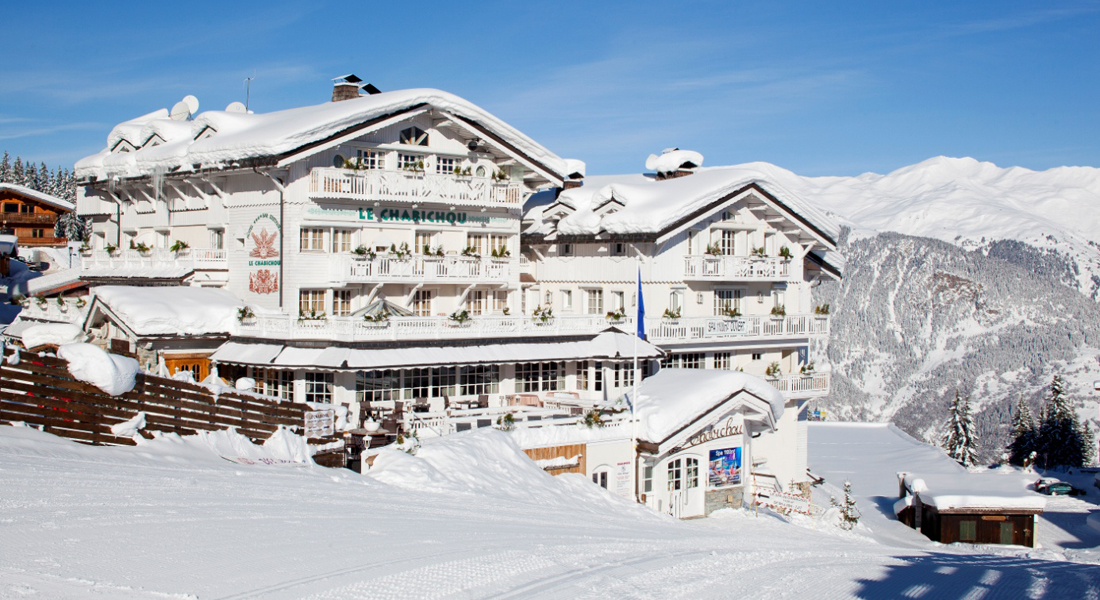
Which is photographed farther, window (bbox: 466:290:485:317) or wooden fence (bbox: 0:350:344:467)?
window (bbox: 466:290:485:317)

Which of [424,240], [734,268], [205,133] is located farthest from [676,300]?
[205,133]

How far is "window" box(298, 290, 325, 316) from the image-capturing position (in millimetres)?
37000

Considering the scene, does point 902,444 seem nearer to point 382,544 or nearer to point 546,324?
point 546,324

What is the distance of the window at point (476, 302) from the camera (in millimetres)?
41719

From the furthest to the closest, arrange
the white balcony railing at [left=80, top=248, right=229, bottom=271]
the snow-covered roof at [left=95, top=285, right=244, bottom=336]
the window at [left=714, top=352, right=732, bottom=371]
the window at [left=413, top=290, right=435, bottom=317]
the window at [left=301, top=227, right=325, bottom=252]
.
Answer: the window at [left=714, top=352, right=732, bottom=371] < the window at [left=413, top=290, right=435, bottom=317] < the white balcony railing at [left=80, top=248, right=229, bottom=271] < the window at [left=301, top=227, right=325, bottom=252] < the snow-covered roof at [left=95, top=285, right=244, bottom=336]

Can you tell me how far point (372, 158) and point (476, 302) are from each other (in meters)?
6.85

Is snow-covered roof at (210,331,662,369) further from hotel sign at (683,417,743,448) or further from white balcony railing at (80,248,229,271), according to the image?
white balcony railing at (80,248,229,271)

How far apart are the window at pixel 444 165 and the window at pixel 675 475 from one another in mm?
13524

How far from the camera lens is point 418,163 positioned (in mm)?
39281

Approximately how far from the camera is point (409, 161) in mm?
40000

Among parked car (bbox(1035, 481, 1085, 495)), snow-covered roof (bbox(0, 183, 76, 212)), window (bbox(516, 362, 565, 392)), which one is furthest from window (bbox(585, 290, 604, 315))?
snow-covered roof (bbox(0, 183, 76, 212))

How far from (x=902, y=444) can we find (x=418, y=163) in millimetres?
45763

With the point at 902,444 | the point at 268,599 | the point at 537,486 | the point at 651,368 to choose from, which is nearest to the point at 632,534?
the point at 537,486

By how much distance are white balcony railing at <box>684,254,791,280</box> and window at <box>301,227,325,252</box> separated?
13.8 meters
